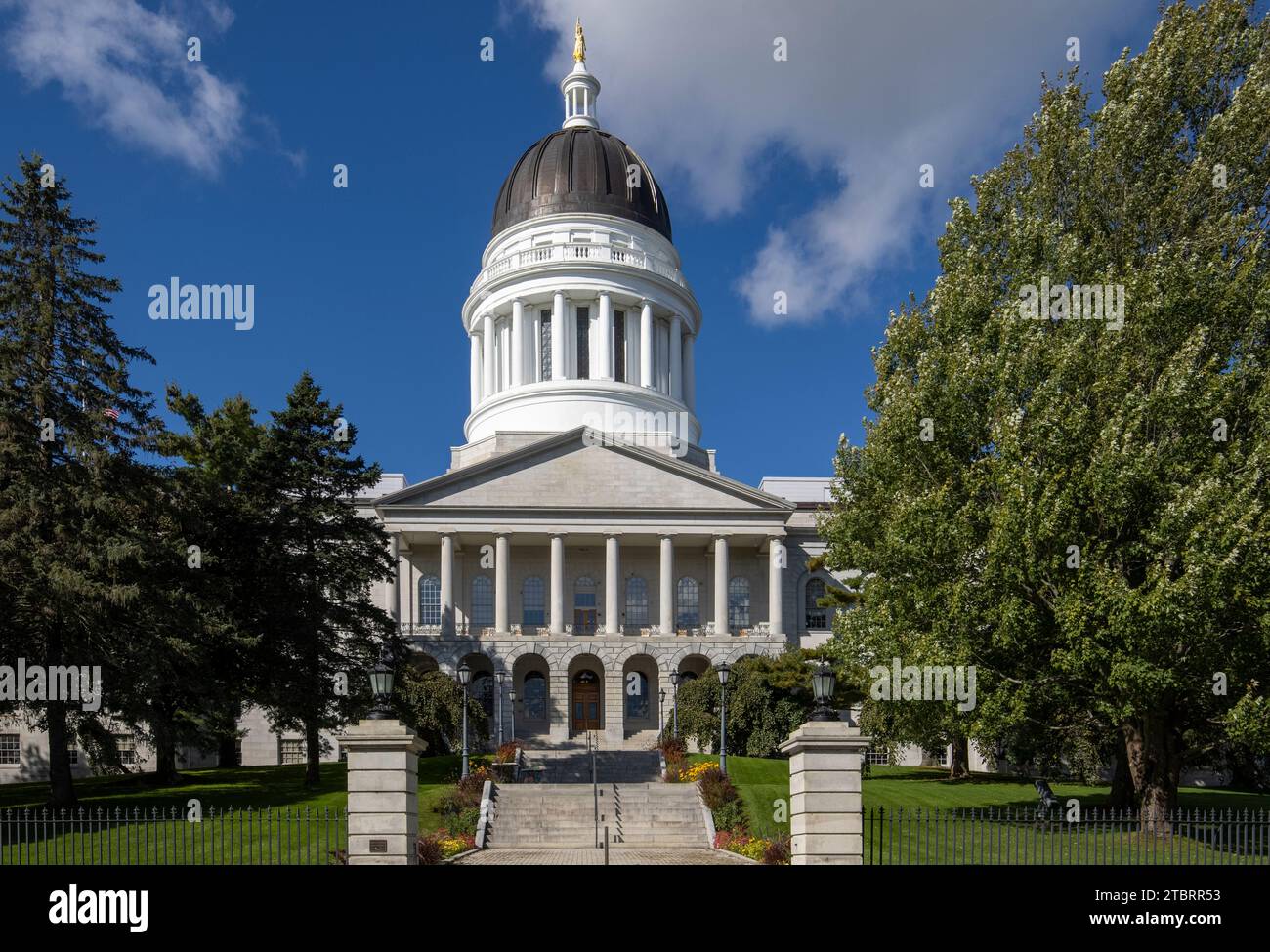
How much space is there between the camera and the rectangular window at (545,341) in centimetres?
6575

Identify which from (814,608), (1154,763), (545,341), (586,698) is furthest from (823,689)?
(545,341)

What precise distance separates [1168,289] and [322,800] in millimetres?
24308

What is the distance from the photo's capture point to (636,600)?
55.2m

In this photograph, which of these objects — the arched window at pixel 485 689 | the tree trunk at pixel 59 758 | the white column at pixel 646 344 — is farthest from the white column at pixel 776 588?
the tree trunk at pixel 59 758

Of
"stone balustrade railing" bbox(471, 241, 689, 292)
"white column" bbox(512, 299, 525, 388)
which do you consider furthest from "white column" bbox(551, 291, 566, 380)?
"stone balustrade railing" bbox(471, 241, 689, 292)

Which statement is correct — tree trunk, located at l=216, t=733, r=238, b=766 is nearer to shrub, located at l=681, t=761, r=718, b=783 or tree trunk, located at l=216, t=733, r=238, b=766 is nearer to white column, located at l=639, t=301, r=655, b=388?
shrub, located at l=681, t=761, r=718, b=783

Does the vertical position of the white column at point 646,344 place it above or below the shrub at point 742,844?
above

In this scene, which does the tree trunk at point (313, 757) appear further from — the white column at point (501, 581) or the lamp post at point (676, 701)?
the white column at point (501, 581)

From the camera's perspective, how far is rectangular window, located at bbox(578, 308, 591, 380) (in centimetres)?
6562

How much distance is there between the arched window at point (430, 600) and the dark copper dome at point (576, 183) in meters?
24.5

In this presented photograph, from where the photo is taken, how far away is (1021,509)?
73.1 ft

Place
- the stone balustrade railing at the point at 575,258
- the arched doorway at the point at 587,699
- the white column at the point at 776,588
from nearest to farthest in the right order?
the white column at the point at 776,588
the arched doorway at the point at 587,699
the stone balustrade railing at the point at 575,258
